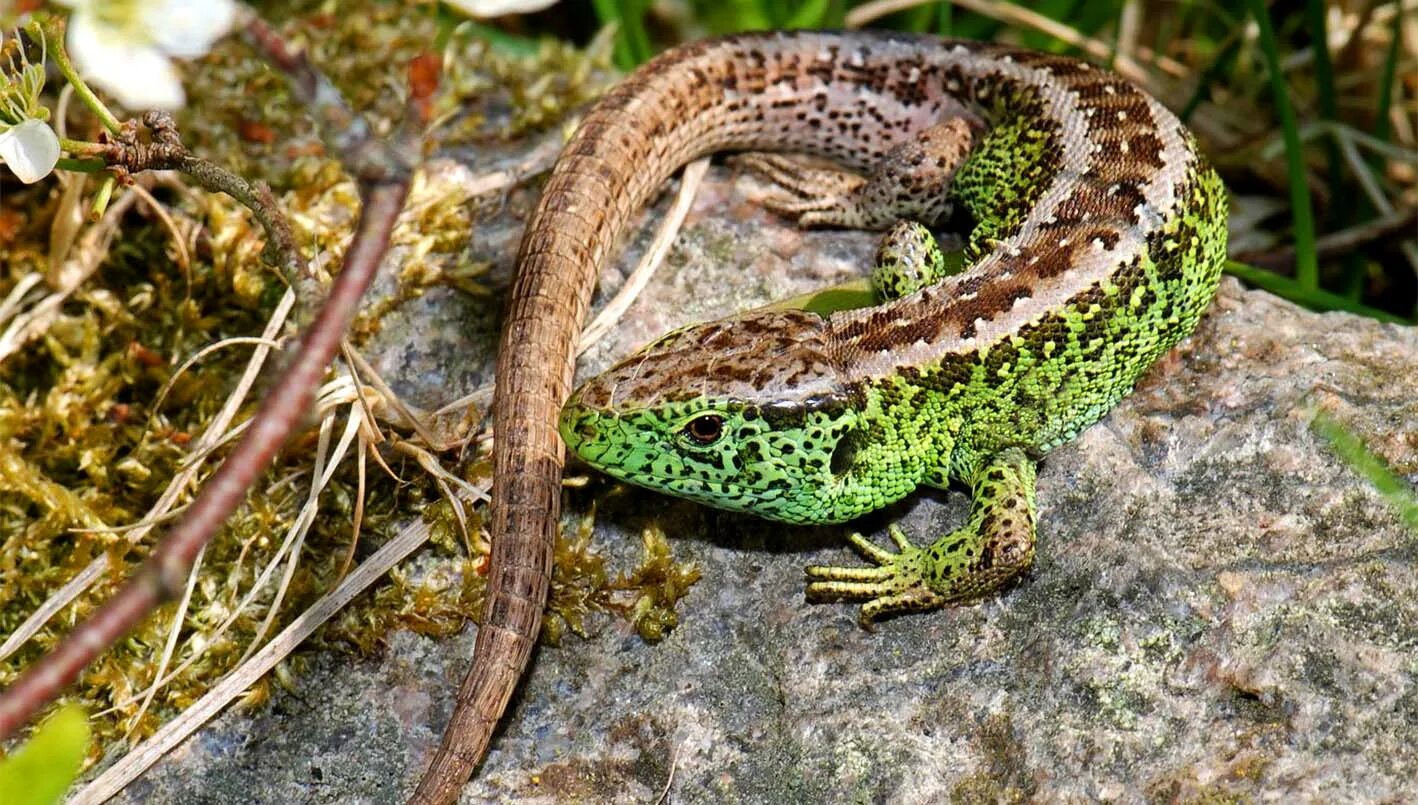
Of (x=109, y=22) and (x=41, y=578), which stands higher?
(x=109, y=22)

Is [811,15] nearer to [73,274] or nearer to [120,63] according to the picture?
[73,274]

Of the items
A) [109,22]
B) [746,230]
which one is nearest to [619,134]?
[746,230]

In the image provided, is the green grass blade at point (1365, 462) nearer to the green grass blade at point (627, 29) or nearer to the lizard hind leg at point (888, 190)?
the lizard hind leg at point (888, 190)

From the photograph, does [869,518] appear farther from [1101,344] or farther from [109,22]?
[109,22]

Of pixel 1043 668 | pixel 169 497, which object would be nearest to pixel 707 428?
pixel 1043 668

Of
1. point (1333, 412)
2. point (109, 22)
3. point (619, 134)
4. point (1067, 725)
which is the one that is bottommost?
point (1067, 725)

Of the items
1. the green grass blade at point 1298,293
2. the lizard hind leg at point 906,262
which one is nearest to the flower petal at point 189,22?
the lizard hind leg at point 906,262
